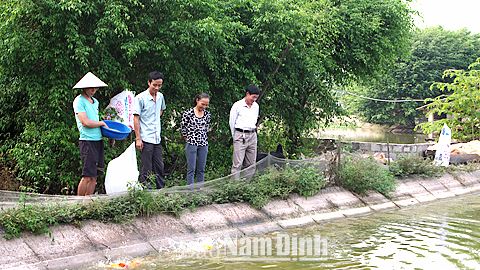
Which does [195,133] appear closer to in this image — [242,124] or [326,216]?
[242,124]

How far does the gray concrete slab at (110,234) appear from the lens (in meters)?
4.82

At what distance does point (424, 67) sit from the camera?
41125 mm

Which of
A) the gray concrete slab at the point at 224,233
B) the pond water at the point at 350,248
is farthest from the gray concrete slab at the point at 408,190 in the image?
the gray concrete slab at the point at 224,233

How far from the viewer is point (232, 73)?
850cm

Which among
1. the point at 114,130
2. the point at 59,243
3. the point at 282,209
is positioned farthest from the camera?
the point at 282,209

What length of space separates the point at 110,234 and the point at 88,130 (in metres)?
1.36

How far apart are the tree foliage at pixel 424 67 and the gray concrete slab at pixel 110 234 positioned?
37694 millimetres

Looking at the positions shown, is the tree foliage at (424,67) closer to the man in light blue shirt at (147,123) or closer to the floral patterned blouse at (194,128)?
the floral patterned blouse at (194,128)

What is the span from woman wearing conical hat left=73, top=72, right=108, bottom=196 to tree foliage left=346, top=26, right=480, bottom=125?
37300 millimetres

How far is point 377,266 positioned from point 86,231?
3.20 meters

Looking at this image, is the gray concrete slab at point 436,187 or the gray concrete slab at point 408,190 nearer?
the gray concrete slab at point 408,190

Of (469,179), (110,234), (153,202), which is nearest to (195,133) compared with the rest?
(153,202)

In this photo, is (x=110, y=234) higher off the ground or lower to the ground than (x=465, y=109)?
lower

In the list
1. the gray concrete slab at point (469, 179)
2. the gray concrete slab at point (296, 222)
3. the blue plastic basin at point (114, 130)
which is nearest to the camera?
the blue plastic basin at point (114, 130)
